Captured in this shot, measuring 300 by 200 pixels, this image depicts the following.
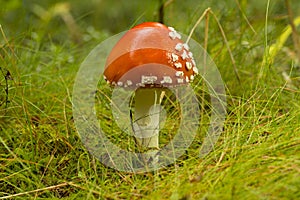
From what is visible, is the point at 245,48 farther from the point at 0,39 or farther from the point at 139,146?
the point at 0,39

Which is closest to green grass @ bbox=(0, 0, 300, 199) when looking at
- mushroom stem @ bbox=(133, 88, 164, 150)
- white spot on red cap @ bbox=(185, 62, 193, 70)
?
mushroom stem @ bbox=(133, 88, 164, 150)

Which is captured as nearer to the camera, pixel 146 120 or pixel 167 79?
pixel 167 79

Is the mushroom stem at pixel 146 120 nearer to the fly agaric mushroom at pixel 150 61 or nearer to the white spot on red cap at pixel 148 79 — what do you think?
the fly agaric mushroom at pixel 150 61

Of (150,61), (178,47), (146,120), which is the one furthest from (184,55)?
(146,120)

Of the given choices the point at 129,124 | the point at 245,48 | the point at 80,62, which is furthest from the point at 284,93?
the point at 80,62

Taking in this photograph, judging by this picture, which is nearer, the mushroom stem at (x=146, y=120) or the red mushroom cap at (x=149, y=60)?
the red mushroom cap at (x=149, y=60)

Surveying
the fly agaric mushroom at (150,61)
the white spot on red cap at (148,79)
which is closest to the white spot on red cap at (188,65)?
the fly agaric mushroom at (150,61)

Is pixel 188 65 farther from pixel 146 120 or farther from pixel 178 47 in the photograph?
pixel 146 120
